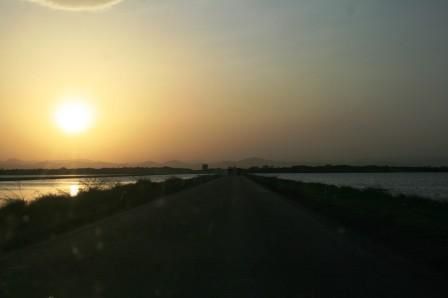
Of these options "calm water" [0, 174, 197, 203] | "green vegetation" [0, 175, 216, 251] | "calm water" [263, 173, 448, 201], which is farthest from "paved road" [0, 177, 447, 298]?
"calm water" [263, 173, 448, 201]

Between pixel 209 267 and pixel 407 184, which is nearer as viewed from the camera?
pixel 209 267

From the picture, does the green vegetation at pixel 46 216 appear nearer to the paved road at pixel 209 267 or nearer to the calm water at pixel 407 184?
the paved road at pixel 209 267

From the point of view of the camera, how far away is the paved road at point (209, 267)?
9133mm

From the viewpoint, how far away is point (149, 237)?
54.7 feet

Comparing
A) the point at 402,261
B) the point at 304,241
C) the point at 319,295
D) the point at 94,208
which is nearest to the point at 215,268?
the point at 319,295

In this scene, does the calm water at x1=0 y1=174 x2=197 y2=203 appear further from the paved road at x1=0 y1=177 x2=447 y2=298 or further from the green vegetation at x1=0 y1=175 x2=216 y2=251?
the paved road at x1=0 y1=177 x2=447 y2=298

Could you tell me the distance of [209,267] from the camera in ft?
36.9

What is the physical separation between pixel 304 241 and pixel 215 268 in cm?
516

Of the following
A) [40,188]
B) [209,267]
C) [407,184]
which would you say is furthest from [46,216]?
[407,184]

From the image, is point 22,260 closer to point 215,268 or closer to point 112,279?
point 112,279

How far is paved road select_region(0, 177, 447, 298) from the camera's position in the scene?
9.13m

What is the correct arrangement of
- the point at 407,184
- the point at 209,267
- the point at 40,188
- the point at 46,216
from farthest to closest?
1. the point at 407,184
2. the point at 40,188
3. the point at 46,216
4. the point at 209,267

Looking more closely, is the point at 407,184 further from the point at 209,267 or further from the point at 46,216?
the point at 209,267

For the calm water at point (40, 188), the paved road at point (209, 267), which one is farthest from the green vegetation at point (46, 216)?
the calm water at point (40, 188)
